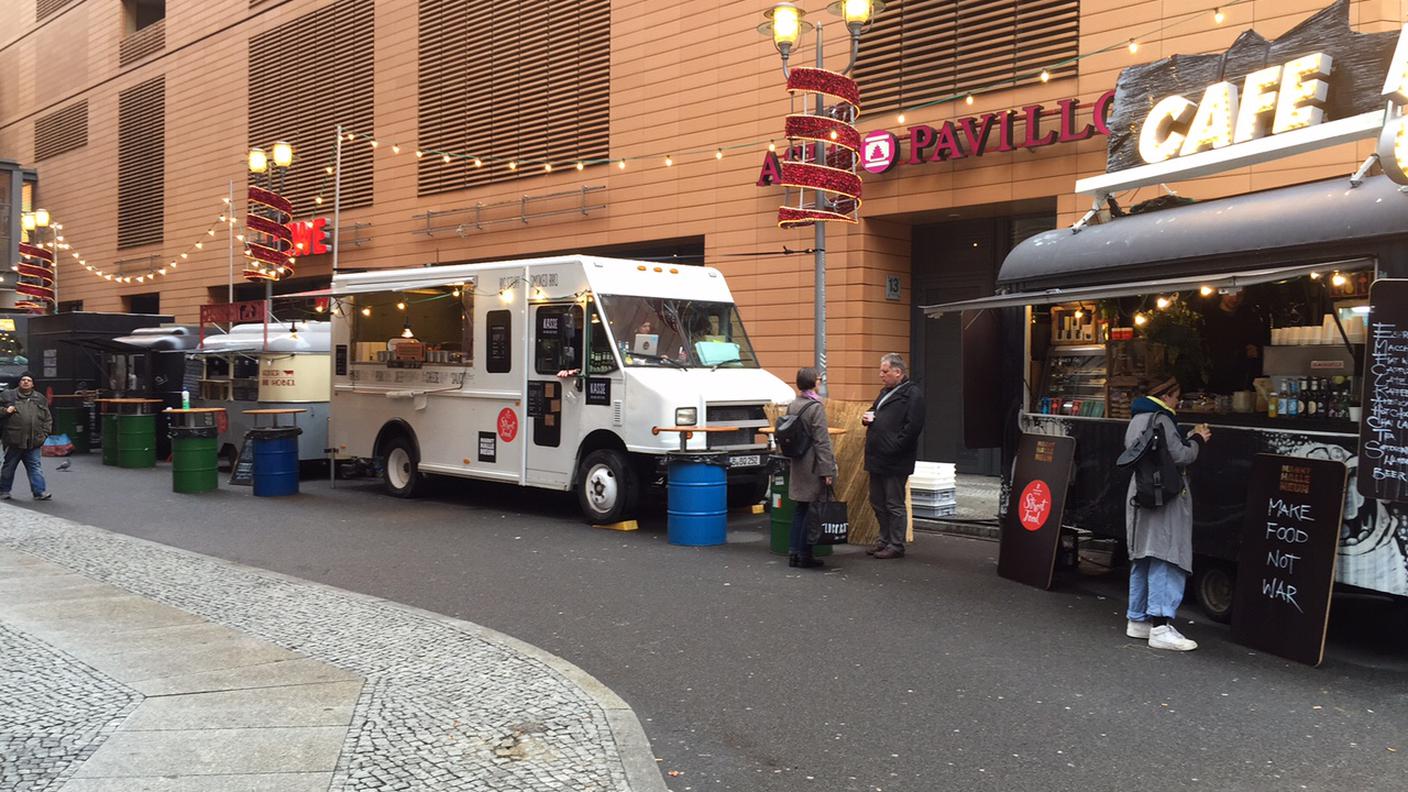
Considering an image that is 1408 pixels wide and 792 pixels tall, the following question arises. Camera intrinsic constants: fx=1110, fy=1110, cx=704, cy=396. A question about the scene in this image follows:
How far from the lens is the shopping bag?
30.8 feet

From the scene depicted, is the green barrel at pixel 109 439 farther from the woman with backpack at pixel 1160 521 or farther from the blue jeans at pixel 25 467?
the woman with backpack at pixel 1160 521

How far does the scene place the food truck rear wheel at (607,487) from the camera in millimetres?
11781

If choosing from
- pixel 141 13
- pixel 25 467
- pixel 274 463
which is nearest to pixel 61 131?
pixel 141 13

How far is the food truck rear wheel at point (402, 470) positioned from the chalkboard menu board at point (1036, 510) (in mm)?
8042

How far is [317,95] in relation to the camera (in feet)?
88.1

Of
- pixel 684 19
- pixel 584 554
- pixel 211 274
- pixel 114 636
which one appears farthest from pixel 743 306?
pixel 211 274

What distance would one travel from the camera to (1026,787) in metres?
4.66

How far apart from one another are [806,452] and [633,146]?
11.3 m

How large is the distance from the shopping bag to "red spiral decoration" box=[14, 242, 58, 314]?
32.3 m

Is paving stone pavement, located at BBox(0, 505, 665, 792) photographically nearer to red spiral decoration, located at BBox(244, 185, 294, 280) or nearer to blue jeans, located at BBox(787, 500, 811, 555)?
blue jeans, located at BBox(787, 500, 811, 555)

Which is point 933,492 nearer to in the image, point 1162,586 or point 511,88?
point 1162,586

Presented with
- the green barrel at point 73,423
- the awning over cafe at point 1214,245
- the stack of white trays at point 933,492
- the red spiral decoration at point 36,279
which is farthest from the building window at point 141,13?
the awning over cafe at point 1214,245

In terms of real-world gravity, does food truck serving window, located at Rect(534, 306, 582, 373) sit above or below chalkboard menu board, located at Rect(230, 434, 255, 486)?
above

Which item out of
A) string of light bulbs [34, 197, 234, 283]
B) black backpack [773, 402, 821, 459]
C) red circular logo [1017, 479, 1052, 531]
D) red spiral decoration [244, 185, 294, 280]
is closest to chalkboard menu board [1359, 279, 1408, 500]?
red circular logo [1017, 479, 1052, 531]
